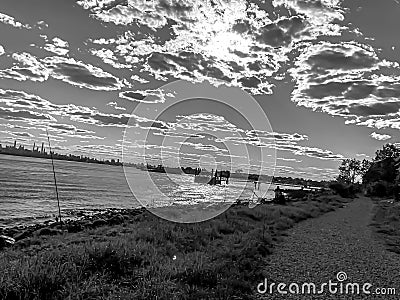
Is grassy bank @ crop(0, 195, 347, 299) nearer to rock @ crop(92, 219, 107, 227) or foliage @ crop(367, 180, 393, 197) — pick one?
rock @ crop(92, 219, 107, 227)

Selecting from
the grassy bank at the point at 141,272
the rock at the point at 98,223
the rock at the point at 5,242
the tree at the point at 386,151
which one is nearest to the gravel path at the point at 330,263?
the grassy bank at the point at 141,272

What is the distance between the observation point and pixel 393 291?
25.5 ft

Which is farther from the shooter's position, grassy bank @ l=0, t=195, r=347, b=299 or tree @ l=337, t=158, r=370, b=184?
tree @ l=337, t=158, r=370, b=184

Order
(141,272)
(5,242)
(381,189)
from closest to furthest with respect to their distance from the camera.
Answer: (141,272) → (5,242) → (381,189)

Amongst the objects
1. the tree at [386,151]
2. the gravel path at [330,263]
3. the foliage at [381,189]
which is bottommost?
the gravel path at [330,263]

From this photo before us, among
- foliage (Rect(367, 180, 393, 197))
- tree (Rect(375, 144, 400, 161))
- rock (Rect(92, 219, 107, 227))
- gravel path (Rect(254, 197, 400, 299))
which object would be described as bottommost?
rock (Rect(92, 219, 107, 227))

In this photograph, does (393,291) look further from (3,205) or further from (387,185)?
(387,185)

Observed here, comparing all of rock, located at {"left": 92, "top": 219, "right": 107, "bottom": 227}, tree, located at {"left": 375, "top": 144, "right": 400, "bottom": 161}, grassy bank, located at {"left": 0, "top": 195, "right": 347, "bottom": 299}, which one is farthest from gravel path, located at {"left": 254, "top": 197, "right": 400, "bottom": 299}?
tree, located at {"left": 375, "top": 144, "right": 400, "bottom": 161}

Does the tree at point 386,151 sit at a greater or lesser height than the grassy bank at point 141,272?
greater

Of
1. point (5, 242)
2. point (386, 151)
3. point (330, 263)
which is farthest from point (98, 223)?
point (386, 151)

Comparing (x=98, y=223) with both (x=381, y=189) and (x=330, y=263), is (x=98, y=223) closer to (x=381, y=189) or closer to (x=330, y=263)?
(x=330, y=263)

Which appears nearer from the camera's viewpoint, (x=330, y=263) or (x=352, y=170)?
(x=330, y=263)

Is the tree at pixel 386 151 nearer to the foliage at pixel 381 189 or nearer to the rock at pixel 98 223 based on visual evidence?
the foliage at pixel 381 189

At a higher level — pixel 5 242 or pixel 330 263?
pixel 330 263
